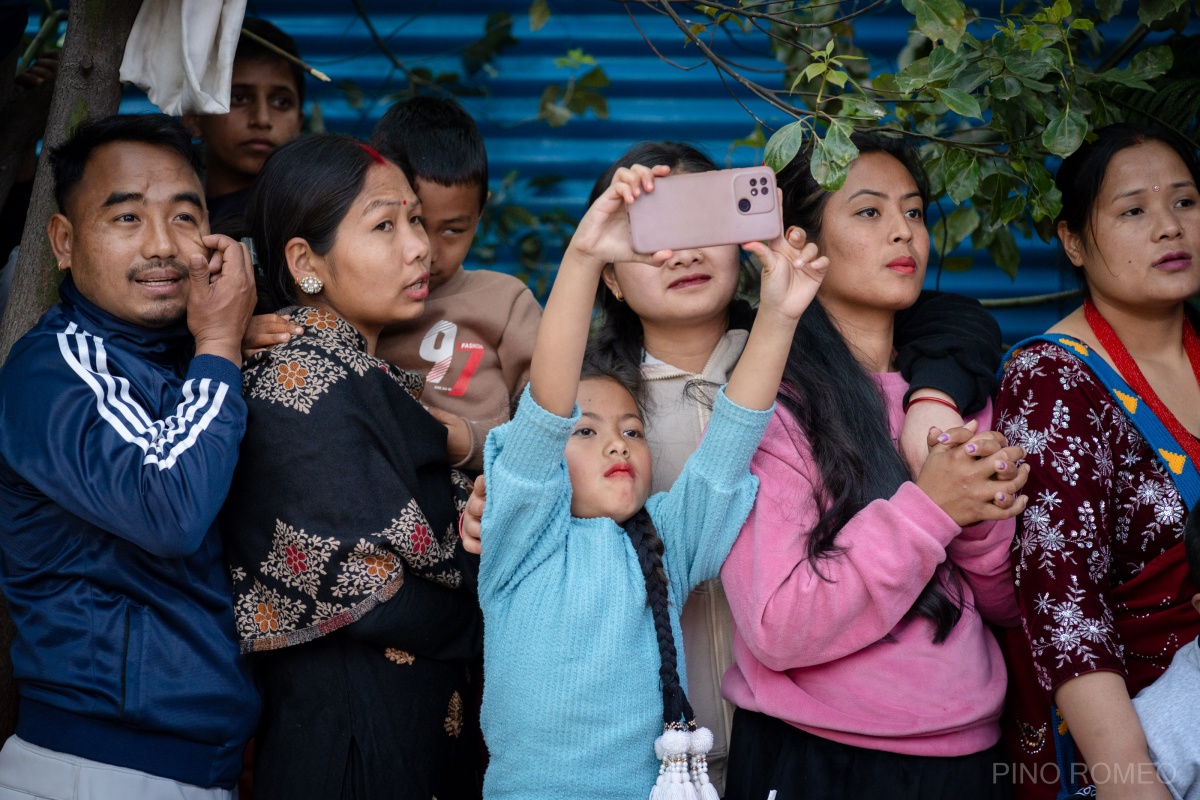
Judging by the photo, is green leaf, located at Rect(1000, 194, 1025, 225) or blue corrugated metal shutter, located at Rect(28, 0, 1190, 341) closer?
green leaf, located at Rect(1000, 194, 1025, 225)

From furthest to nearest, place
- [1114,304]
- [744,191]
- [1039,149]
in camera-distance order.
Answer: [1039,149] → [1114,304] → [744,191]

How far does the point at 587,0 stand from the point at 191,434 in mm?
2563

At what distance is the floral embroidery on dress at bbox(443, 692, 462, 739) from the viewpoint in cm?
246

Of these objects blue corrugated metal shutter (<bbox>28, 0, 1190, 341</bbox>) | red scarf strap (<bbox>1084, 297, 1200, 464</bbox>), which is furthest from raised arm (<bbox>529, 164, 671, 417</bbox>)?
blue corrugated metal shutter (<bbox>28, 0, 1190, 341</bbox>)

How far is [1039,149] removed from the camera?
9.69ft

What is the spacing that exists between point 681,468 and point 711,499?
1.27 ft

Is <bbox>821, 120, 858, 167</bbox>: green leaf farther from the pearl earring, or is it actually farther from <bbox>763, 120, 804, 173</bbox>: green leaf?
the pearl earring

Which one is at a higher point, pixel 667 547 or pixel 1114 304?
pixel 1114 304

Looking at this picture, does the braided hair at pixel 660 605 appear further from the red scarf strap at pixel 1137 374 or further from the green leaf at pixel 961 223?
the green leaf at pixel 961 223

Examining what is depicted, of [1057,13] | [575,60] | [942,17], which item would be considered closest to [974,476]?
[942,17]

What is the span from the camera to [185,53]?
2.62m

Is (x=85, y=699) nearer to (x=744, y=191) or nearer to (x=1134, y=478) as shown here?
(x=744, y=191)

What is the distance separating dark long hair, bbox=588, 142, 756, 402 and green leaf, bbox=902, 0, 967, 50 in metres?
0.58

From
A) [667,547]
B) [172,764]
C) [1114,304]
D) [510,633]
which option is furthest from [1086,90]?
[172,764]
